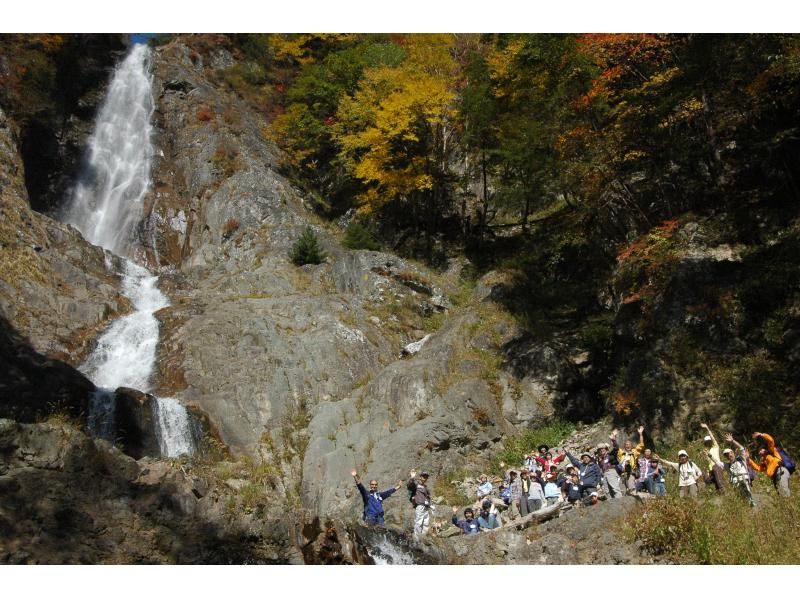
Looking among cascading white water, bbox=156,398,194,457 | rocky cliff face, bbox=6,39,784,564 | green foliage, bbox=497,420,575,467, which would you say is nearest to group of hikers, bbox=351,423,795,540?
rocky cliff face, bbox=6,39,784,564

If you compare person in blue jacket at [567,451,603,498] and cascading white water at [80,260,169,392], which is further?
cascading white water at [80,260,169,392]

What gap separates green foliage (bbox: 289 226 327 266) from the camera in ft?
85.9

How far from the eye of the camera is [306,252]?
26.2 meters

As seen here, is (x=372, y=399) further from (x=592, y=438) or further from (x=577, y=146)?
(x=577, y=146)

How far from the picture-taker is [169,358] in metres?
20.6

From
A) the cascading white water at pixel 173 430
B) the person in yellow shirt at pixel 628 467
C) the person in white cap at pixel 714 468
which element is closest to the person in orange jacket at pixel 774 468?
the person in white cap at pixel 714 468

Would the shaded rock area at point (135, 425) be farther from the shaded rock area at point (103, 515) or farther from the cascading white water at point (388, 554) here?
the cascading white water at point (388, 554)

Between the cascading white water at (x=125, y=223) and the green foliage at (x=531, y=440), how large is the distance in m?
9.01

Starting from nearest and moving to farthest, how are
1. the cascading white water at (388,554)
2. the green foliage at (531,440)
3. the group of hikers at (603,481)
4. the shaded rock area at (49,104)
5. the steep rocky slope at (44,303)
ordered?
the group of hikers at (603,481), the cascading white water at (388,554), the green foliage at (531,440), the steep rocky slope at (44,303), the shaded rock area at (49,104)

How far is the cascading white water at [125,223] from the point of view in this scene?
17.8 m

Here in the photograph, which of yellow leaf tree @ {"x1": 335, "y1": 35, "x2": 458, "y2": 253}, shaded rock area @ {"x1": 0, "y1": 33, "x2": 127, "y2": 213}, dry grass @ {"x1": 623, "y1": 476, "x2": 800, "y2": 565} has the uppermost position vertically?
shaded rock area @ {"x1": 0, "y1": 33, "x2": 127, "y2": 213}

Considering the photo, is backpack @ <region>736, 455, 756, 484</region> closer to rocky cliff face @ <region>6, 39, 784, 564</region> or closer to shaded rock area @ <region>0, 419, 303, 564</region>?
rocky cliff face @ <region>6, 39, 784, 564</region>

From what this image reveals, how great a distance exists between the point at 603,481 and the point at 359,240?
17787mm

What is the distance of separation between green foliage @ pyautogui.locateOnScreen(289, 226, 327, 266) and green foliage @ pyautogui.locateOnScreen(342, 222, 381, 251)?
1.46 metres
